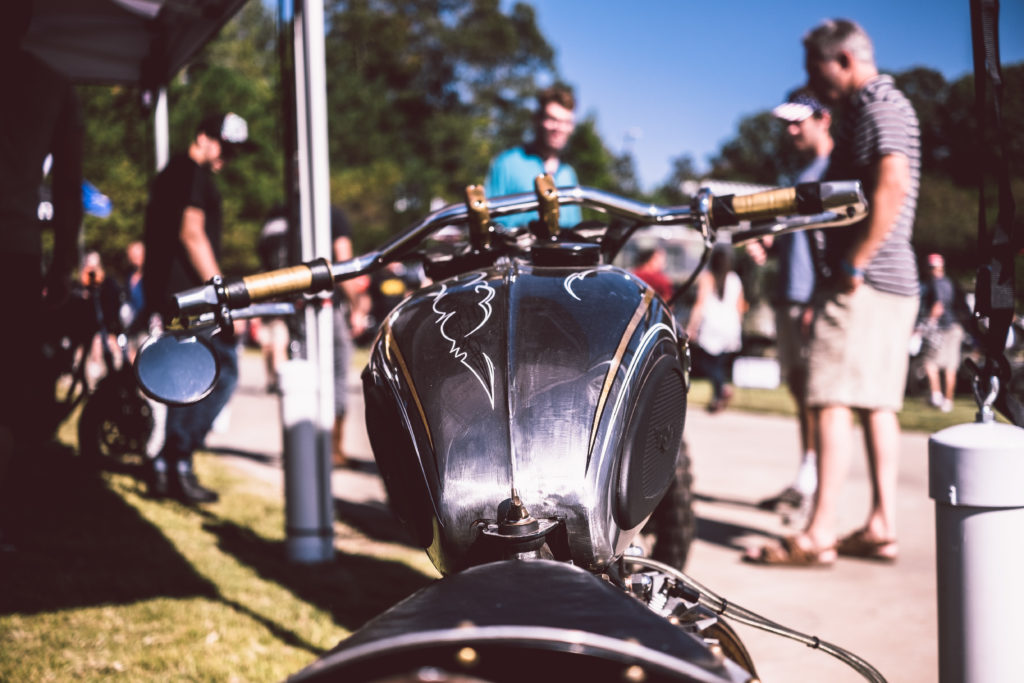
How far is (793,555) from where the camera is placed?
392 cm

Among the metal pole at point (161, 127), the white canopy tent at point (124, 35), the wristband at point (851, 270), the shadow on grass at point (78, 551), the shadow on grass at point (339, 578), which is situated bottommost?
the shadow on grass at point (339, 578)

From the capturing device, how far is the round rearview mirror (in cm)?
155

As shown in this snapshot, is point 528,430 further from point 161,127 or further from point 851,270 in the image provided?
point 161,127

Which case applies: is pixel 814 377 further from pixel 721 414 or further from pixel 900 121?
pixel 721 414

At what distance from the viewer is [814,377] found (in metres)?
3.96

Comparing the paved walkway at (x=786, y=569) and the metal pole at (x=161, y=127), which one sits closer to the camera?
the paved walkway at (x=786, y=569)

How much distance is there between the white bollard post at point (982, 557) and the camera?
1.28 m

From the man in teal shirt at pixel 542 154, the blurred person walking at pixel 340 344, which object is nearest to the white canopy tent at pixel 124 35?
the blurred person walking at pixel 340 344

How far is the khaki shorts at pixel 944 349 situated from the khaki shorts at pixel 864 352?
9.52 meters

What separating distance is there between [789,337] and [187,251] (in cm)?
340

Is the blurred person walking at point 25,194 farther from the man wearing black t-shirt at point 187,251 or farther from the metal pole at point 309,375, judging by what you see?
the man wearing black t-shirt at point 187,251

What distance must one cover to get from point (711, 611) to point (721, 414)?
28.3ft

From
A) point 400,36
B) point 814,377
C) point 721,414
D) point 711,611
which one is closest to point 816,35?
point 814,377

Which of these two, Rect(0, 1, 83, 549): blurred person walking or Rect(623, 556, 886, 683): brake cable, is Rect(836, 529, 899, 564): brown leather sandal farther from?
Rect(0, 1, 83, 549): blurred person walking
